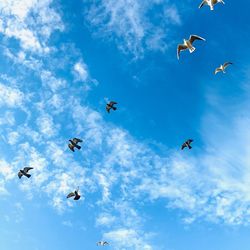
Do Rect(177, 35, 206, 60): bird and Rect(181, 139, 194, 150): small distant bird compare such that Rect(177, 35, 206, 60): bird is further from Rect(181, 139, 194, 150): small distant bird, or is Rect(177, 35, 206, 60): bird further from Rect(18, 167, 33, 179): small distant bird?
Rect(18, 167, 33, 179): small distant bird

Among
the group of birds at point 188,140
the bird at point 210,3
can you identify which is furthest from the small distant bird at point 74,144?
the bird at point 210,3

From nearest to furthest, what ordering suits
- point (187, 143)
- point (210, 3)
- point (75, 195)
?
point (210, 3)
point (75, 195)
point (187, 143)

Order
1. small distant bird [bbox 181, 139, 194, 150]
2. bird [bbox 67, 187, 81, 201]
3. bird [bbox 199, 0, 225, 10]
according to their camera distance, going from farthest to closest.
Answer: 1. small distant bird [bbox 181, 139, 194, 150]
2. bird [bbox 67, 187, 81, 201]
3. bird [bbox 199, 0, 225, 10]

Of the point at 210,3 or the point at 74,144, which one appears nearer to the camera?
Answer: the point at 210,3

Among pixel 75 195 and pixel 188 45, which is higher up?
pixel 188 45

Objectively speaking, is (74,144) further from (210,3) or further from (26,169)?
(210,3)

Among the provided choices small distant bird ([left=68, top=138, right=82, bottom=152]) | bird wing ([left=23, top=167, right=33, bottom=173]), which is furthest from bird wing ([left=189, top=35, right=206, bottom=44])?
bird wing ([left=23, top=167, right=33, bottom=173])

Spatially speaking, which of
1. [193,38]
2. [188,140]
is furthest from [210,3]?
[188,140]

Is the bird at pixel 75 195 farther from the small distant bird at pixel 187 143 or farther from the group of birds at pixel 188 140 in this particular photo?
the small distant bird at pixel 187 143

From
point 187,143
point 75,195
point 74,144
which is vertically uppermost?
point 187,143

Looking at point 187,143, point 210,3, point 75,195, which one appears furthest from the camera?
point 187,143

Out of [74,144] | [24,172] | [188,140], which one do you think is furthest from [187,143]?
[24,172]

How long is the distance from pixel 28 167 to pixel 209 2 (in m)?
26.4

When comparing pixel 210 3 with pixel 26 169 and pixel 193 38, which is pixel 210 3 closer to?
pixel 193 38
